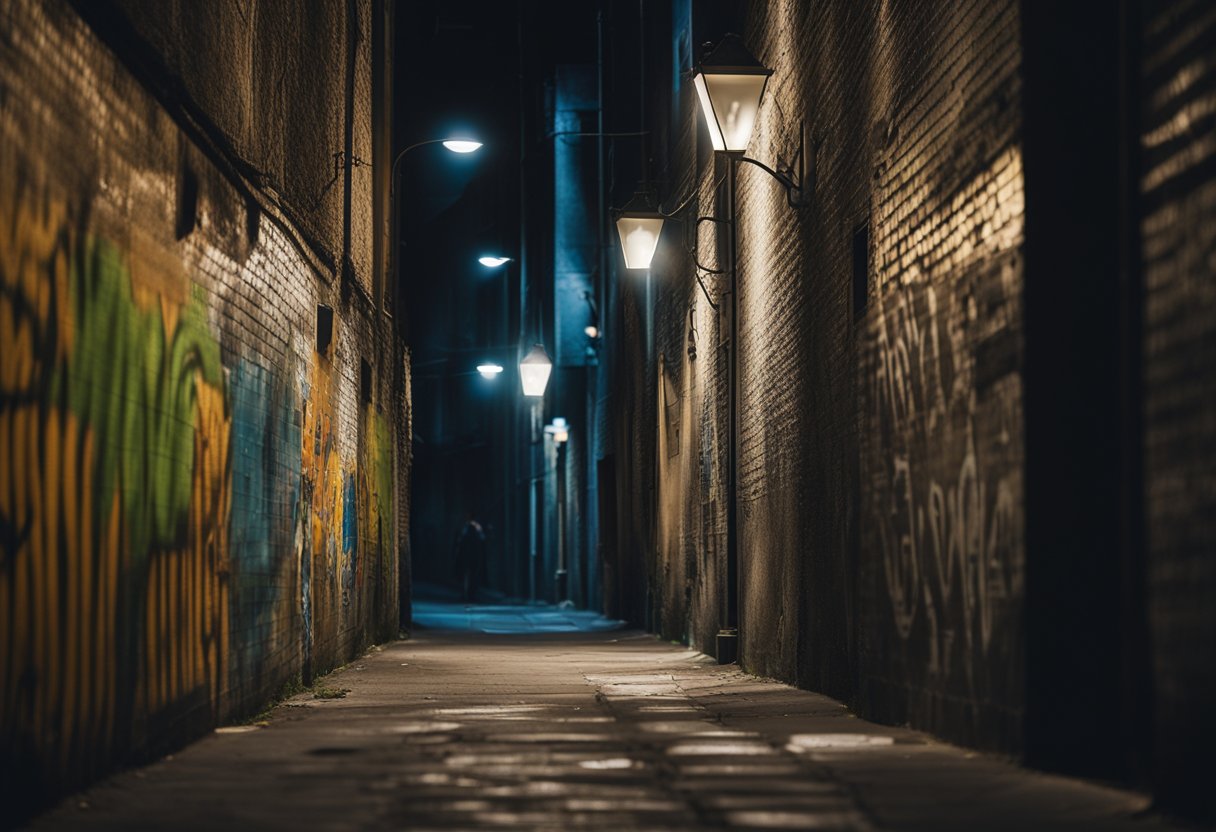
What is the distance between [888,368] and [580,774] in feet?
11.0

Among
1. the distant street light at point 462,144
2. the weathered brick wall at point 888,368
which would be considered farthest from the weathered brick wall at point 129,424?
the distant street light at point 462,144

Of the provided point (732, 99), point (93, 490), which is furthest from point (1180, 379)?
point (732, 99)

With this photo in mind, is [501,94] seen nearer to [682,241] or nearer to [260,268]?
[682,241]

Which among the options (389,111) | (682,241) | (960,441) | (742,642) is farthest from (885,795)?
(389,111)

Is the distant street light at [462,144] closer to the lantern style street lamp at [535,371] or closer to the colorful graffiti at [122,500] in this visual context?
the colorful graffiti at [122,500]

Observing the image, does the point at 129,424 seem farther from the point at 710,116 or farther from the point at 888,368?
the point at 710,116

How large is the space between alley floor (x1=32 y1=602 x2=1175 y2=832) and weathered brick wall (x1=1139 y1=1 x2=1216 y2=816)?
1.25 ft

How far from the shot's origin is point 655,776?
651 centimetres

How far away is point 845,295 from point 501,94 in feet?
101

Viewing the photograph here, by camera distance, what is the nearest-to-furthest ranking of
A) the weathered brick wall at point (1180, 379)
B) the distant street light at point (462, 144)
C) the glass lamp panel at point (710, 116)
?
1. the weathered brick wall at point (1180, 379)
2. the glass lamp panel at point (710, 116)
3. the distant street light at point (462, 144)

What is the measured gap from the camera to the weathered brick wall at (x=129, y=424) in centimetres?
525

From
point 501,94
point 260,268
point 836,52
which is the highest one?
point 501,94

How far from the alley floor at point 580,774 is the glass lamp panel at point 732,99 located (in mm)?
3936

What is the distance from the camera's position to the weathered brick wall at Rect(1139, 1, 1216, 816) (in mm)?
5062
